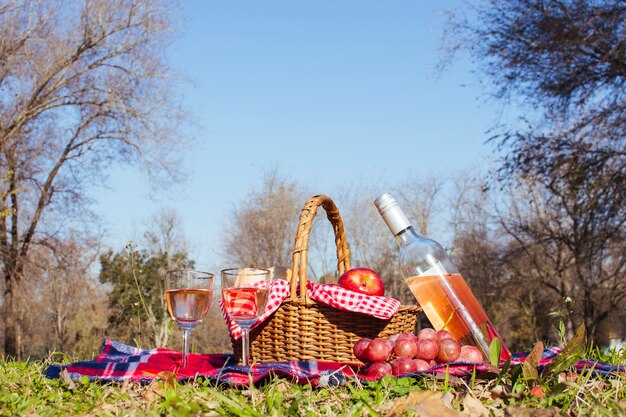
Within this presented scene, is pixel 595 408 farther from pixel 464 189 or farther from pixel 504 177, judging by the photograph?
pixel 464 189

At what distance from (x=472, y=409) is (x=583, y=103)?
33.2 ft

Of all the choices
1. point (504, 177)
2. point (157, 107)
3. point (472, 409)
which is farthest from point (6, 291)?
point (472, 409)

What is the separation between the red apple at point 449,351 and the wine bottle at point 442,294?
462 mm

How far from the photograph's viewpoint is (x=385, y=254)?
24953mm

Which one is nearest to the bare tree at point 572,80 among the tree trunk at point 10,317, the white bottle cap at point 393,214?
the white bottle cap at point 393,214

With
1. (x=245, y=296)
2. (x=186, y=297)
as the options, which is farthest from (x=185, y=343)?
(x=245, y=296)

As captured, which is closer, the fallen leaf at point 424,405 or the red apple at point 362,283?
the fallen leaf at point 424,405

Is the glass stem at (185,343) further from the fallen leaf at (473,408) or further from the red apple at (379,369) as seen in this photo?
the fallen leaf at (473,408)

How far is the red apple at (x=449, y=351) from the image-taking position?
8.60ft

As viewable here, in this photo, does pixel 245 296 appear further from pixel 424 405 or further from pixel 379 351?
pixel 424 405

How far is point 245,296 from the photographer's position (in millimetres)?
2713

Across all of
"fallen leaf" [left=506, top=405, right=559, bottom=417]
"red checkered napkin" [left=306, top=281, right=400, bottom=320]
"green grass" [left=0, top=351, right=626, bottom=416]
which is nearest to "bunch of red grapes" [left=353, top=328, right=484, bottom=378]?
"green grass" [left=0, top=351, right=626, bottom=416]

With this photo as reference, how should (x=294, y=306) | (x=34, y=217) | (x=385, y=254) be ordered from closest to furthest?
(x=294, y=306) < (x=34, y=217) < (x=385, y=254)

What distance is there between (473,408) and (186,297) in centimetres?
126
